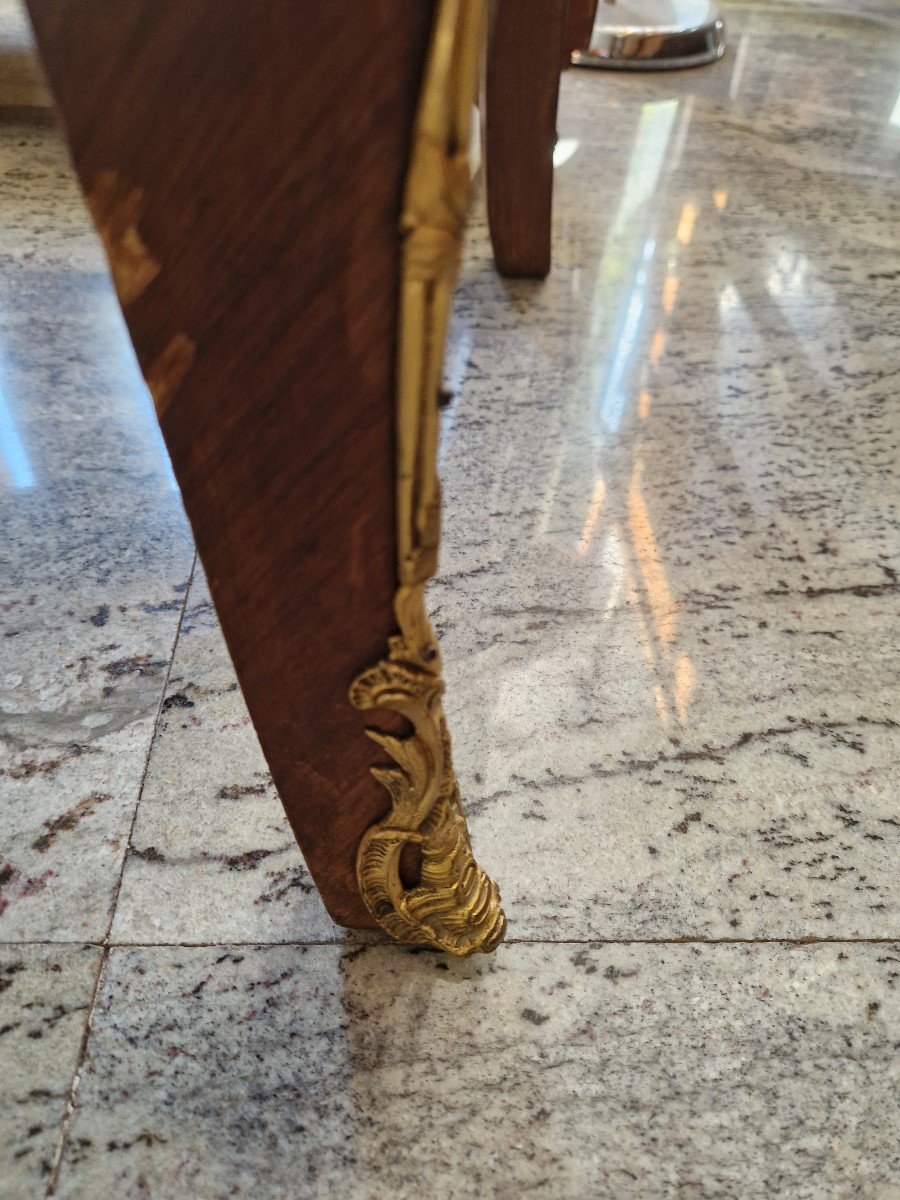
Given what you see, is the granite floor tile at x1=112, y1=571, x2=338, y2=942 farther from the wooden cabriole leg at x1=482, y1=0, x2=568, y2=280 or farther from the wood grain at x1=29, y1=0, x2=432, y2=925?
the wooden cabriole leg at x1=482, y1=0, x2=568, y2=280

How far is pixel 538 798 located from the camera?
85 cm

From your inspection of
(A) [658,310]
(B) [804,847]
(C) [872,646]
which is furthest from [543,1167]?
(A) [658,310]

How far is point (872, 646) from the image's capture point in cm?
99

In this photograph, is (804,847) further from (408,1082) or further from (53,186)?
(53,186)

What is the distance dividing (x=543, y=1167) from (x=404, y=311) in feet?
1.79

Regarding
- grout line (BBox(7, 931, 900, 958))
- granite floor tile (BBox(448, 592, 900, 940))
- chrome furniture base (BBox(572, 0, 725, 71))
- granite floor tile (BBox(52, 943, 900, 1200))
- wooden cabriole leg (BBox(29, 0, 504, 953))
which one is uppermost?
wooden cabriole leg (BBox(29, 0, 504, 953))

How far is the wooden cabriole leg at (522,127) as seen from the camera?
4.09 feet

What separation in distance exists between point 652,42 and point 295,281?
238 centimetres

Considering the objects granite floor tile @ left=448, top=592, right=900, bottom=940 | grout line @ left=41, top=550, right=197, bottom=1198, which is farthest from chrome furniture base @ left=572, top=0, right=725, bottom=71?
grout line @ left=41, top=550, right=197, bottom=1198

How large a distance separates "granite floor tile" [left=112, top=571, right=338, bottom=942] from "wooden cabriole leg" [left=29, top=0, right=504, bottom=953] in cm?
28

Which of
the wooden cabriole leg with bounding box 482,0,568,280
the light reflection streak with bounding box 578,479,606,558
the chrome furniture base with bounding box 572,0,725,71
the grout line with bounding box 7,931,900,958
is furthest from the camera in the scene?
the chrome furniture base with bounding box 572,0,725,71

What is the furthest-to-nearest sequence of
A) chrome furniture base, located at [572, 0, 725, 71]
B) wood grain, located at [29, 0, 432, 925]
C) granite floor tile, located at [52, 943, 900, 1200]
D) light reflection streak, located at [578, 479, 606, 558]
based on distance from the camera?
1. chrome furniture base, located at [572, 0, 725, 71]
2. light reflection streak, located at [578, 479, 606, 558]
3. granite floor tile, located at [52, 943, 900, 1200]
4. wood grain, located at [29, 0, 432, 925]

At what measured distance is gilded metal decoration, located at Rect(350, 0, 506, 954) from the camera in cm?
36

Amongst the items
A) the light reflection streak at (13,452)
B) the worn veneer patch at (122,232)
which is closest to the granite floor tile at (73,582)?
the light reflection streak at (13,452)
